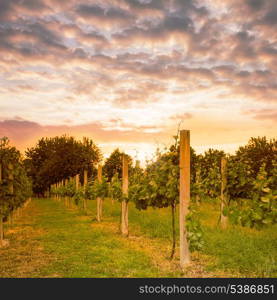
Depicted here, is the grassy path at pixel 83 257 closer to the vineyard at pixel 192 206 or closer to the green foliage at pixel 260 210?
the vineyard at pixel 192 206

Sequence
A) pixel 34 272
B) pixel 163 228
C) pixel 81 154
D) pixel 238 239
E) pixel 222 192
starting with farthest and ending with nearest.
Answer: pixel 81 154 → pixel 222 192 → pixel 163 228 → pixel 238 239 → pixel 34 272

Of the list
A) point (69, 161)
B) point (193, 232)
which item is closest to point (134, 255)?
point (193, 232)

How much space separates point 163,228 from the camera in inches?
470

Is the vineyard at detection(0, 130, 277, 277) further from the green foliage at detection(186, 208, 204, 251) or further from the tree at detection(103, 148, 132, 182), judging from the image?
the tree at detection(103, 148, 132, 182)

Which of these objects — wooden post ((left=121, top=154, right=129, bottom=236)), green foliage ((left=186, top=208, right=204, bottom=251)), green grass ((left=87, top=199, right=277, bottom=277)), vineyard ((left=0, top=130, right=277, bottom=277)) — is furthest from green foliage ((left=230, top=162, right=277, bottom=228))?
wooden post ((left=121, top=154, right=129, bottom=236))

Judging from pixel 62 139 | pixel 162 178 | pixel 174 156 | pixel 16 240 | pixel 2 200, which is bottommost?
pixel 16 240

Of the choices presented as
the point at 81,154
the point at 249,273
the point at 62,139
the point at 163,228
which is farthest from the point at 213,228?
the point at 62,139

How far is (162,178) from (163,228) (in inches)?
172

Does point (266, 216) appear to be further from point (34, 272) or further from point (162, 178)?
point (34, 272)

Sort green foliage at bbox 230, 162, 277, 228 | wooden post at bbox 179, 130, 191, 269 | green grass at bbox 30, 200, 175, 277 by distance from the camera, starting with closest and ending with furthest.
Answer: green foliage at bbox 230, 162, 277, 228
green grass at bbox 30, 200, 175, 277
wooden post at bbox 179, 130, 191, 269

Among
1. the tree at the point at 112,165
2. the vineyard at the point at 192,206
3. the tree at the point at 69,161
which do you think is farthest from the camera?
the tree at the point at 69,161

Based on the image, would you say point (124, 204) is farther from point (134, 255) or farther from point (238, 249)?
point (238, 249)

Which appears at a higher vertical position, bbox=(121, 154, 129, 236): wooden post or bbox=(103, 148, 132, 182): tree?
bbox=(103, 148, 132, 182): tree

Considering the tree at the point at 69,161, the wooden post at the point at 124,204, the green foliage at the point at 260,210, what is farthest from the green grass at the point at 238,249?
the tree at the point at 69,161
